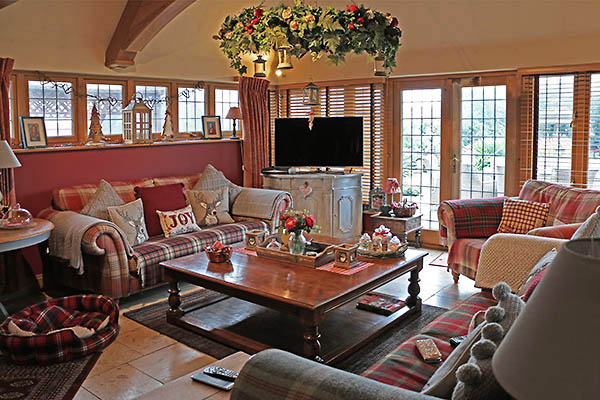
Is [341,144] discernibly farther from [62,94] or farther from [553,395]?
[553,395]

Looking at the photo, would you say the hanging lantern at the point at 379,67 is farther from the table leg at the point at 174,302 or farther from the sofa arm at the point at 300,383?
the sofa arm at the point at 300,383

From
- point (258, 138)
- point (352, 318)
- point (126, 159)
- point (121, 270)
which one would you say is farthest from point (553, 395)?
point (258, 138)

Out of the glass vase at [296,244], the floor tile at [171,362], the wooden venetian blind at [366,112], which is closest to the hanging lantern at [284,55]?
the glass vase at [296,244]

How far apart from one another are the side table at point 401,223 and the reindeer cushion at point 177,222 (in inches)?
80.7

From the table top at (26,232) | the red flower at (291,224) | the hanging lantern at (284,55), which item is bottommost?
the table top at (26,232)

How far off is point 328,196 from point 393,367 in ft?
13.6

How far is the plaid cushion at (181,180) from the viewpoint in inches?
235

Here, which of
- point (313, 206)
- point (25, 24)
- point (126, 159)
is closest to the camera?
point (25, 24)

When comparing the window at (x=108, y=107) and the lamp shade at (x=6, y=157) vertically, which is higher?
the window at (x=108, y=107)

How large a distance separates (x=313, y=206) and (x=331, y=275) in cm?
287

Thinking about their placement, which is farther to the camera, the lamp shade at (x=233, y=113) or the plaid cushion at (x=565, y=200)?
the lamp shade at (x=233, y=113)

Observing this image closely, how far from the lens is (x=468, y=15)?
5695 millimetres

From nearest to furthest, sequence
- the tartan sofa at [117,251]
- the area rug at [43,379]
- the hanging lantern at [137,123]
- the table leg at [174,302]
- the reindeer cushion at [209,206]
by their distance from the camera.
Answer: the area rug at [43,379] → the table leg at [174,302] → the tartan sofa at [117,251] → the reindeer cushion at [209,206] → the hanging lantern at [137,123]

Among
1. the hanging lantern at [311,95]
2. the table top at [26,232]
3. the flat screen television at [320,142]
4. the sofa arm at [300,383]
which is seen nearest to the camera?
the sofa arm at [300,383]
